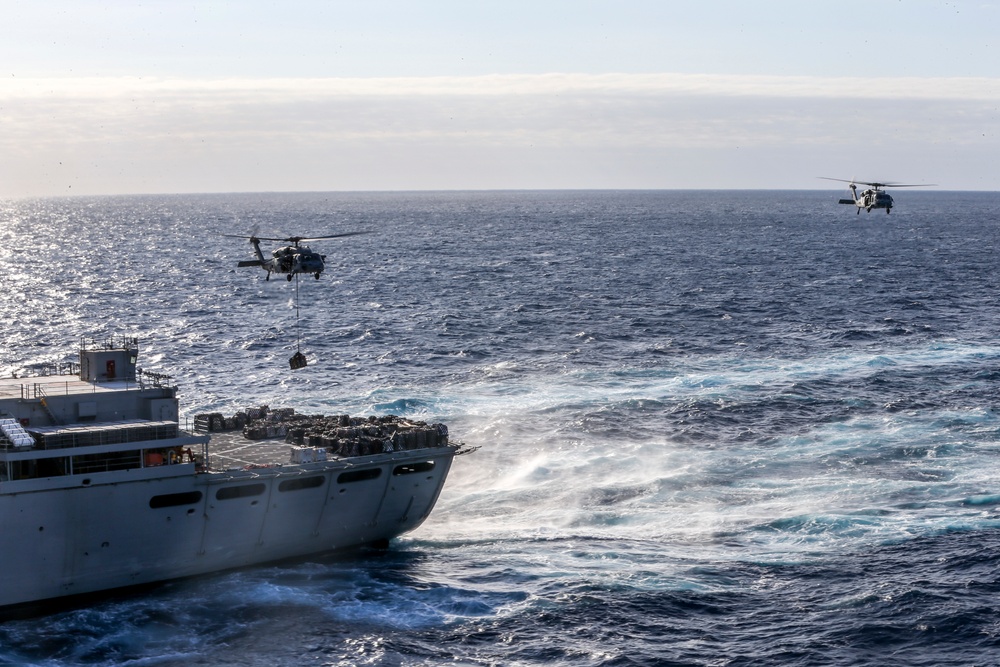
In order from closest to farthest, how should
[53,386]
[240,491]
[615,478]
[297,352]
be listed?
1. [240,491]
2. [53,386]
3. [615,478]
4. [297,352]

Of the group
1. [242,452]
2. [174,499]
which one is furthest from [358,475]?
[174,499]

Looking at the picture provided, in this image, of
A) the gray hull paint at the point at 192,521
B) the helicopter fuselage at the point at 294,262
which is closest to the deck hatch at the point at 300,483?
the gray hull paint at the point at 192,521

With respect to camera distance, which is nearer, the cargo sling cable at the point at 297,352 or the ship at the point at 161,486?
the ship at the point at 161,486

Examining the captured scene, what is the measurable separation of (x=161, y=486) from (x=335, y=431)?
1072cm

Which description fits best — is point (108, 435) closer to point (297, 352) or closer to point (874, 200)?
point (297, 352)

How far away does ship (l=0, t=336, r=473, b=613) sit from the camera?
52.1 metres

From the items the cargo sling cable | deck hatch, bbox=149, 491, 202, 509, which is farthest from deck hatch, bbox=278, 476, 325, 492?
the cargo sling cable

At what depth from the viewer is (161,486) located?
54.7 metres

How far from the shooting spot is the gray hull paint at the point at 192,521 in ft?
170

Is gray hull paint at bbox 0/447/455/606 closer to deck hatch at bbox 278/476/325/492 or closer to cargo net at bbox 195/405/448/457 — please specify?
deck hatch at bbox 278/476/325/492

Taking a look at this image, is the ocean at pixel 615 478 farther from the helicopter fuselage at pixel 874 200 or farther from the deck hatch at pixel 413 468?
the helicopter fuselage at pixel 874 200

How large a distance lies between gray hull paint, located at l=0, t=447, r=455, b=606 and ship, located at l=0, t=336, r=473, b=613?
55 mm

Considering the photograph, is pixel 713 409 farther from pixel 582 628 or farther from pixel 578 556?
pixel 582 628

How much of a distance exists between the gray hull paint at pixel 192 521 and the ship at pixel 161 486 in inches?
2.2
